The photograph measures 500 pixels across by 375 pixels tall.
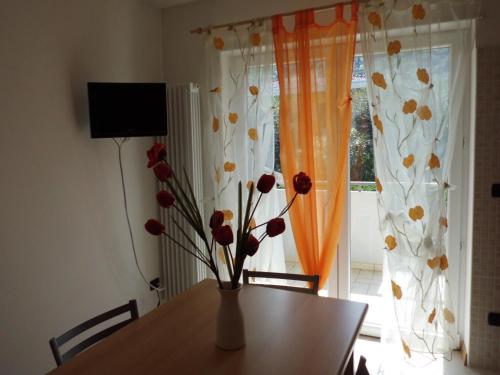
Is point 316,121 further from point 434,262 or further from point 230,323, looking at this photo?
point 230,323

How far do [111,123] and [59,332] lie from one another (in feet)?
4.28

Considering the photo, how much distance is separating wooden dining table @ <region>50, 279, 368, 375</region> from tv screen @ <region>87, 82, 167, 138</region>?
120 centimetres

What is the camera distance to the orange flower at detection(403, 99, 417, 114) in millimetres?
2258

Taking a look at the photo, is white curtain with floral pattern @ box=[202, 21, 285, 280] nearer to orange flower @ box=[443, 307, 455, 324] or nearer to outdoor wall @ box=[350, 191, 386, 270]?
outdoor wall @ box=[350, 191, 386, 270]

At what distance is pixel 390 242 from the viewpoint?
239cm

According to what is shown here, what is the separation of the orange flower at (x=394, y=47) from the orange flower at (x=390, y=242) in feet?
3.65

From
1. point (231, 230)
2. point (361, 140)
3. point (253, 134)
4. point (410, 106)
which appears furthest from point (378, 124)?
point (231, 230)

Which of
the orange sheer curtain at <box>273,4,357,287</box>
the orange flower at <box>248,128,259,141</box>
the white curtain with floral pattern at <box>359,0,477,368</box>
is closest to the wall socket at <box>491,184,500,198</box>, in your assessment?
the white curtain with floral pattern at <box>359,0,477,368</box>

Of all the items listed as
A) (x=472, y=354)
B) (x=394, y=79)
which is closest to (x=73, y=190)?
(x=394, y=79)

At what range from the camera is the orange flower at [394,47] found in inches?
88.6

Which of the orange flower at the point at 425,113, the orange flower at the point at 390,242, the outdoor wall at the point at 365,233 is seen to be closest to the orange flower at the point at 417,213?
the orange flower at the point at 390,242

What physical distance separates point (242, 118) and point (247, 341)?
1.72m

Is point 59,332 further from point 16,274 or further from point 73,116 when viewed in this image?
point 73,116

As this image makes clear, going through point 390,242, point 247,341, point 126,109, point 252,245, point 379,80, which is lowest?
point 247,341
